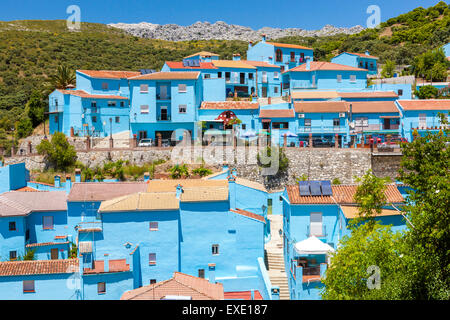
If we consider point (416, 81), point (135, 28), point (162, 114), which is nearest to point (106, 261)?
point (162, 114)

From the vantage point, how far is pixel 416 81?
56906 mm

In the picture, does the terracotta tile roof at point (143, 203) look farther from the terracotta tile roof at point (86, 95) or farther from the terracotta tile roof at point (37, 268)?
the terracotta tile roof at point (86, 95)

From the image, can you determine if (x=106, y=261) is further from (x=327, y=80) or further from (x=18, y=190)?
(x=327, y=80)

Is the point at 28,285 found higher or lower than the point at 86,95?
lower

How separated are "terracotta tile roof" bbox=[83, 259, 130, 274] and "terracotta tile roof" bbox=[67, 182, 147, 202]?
5483mm

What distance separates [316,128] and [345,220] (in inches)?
693

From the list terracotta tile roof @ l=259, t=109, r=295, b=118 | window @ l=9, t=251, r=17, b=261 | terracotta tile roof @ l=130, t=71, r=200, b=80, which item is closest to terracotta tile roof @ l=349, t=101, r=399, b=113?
terracotta tile roof @ l=259, t=109, r=295, b=118

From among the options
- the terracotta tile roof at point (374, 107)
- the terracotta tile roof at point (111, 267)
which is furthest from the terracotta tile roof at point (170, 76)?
the terracotta tile roof at point (111, 267)

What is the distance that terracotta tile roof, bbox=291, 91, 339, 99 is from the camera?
44416 millimetres

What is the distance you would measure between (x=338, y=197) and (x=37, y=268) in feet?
52.6

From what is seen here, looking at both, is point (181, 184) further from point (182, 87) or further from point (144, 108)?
point (182, 87)

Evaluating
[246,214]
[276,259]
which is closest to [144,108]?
[246,214]

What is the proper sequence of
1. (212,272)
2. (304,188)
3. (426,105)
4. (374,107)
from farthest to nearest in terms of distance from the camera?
(374,107) → (426,105) → (304,188) → (212,272)

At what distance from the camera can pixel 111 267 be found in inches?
894
